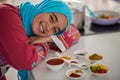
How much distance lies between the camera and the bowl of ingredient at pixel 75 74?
3.58 ft

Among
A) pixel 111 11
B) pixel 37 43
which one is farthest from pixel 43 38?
pixel 111 11

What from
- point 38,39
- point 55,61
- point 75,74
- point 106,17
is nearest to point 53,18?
point 38,39

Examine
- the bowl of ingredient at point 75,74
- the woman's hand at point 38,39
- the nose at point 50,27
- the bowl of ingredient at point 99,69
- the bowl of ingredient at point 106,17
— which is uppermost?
the nose at point 50,27

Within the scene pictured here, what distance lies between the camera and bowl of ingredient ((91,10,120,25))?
5.68ft

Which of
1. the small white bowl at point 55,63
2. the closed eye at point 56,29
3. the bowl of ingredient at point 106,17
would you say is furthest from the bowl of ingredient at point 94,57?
the bowl of ingredient at point 106,17

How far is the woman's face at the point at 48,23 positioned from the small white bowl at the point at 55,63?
0.19m

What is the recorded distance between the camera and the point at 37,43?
1.36m

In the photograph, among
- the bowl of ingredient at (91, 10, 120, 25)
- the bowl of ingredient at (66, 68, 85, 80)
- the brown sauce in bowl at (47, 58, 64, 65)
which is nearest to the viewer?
the bowl of ingredient at (66, 68, 85, 80)

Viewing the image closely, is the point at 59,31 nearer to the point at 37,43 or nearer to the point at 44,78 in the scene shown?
the point at 37,43

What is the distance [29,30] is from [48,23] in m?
0.14

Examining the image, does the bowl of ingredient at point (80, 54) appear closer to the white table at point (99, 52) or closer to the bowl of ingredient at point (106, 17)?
the white table at point (99, 52)

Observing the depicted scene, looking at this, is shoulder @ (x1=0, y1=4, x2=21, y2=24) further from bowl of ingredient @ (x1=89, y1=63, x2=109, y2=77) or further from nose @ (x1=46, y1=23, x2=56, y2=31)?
bowl of ingredient @ (x1=89, y1=63, x2=109, y2=77)

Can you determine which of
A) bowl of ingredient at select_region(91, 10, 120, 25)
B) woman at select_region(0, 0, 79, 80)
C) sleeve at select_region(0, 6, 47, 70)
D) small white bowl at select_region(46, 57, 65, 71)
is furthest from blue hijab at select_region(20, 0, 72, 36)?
bowl of ingredient at select_region(91, 10, 120, 25)

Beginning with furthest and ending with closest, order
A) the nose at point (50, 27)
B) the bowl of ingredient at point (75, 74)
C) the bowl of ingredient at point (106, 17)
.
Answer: the bowl of ingredient at point (106, 17) < the nose at point (50, 27) < the bowl of ingredient at point (75, 74)
